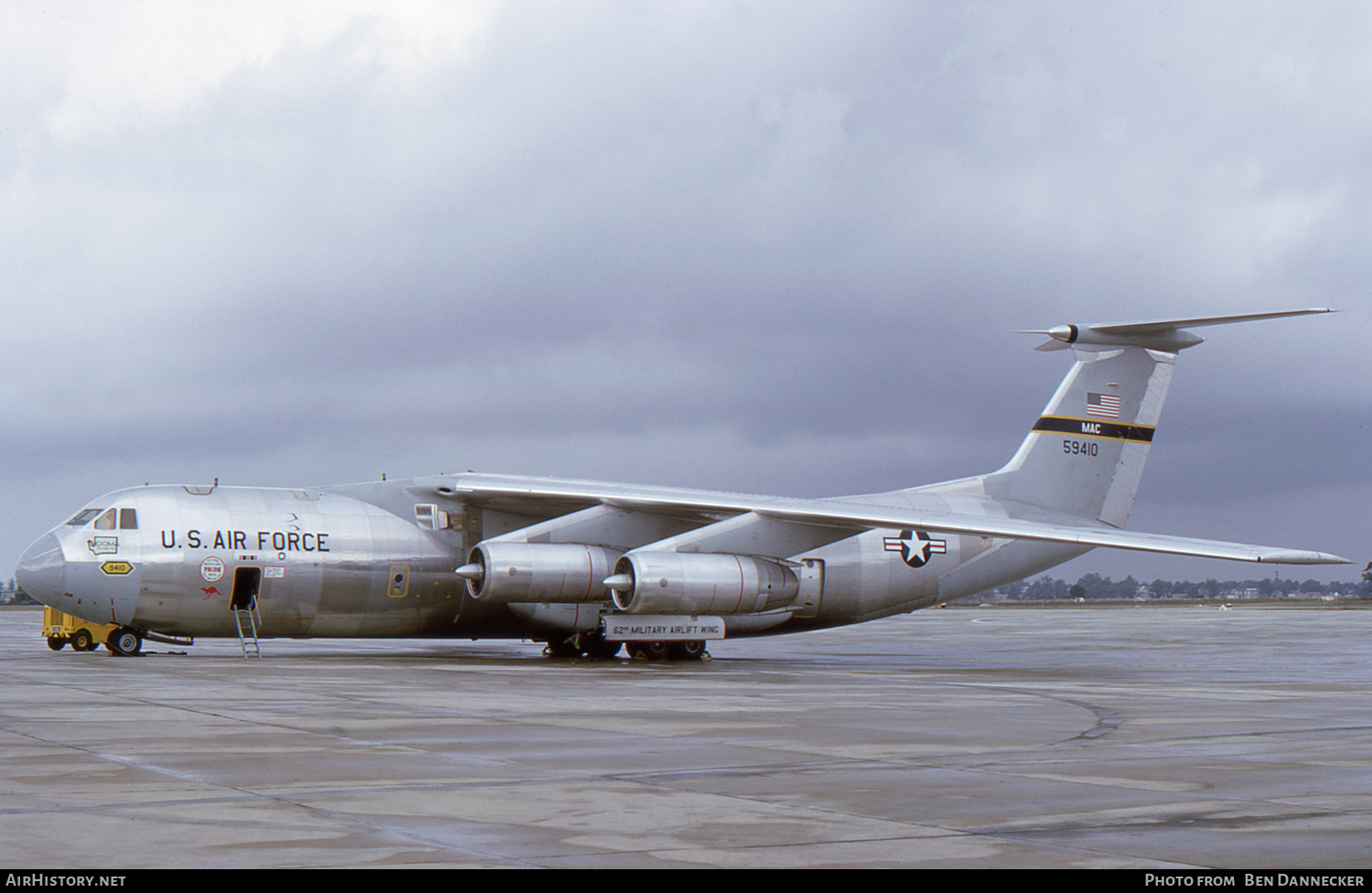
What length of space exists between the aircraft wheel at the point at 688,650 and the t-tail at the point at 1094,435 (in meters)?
6.98

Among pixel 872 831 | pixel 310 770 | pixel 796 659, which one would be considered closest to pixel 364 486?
pixel 796 659

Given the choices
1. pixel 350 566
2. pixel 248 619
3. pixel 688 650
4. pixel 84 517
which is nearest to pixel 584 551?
pixel 688 650

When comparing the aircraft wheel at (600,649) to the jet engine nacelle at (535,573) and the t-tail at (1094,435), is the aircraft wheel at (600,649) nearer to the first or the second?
the jet engine nacelle at (535,573)

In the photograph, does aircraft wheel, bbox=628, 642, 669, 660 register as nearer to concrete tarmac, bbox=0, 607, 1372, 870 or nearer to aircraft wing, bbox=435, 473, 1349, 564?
aircraft wing, bbox=435, 473, 1349, 564

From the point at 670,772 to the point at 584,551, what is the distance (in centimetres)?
1493

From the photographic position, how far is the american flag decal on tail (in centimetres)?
2725

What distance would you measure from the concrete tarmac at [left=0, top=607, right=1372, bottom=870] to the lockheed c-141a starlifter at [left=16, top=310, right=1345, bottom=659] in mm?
4233

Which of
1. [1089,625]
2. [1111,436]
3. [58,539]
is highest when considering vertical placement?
[1111,436]

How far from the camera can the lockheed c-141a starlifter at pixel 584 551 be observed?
21.5m

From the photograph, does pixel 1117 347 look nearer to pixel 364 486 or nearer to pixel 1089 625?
pixel 364 486

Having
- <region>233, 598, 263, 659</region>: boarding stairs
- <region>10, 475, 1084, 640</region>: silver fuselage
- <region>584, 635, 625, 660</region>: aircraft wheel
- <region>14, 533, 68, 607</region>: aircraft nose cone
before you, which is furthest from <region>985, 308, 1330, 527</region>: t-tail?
<region>14, 533, 68, 607</region>: aircraft nose cone

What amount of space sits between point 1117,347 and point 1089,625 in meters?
23.4

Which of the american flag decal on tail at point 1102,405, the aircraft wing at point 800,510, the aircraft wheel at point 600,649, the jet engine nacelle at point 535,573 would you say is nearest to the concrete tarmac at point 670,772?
the aircraft wing at point 800,510
